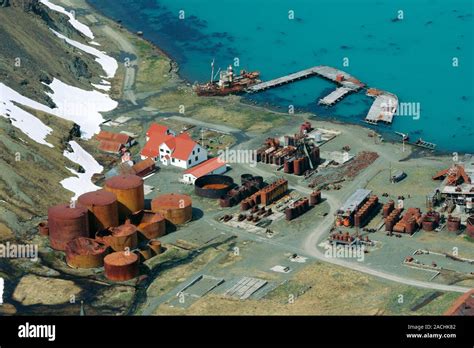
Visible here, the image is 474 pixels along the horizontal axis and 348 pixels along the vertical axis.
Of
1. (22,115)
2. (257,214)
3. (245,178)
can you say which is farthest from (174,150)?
(257,214)

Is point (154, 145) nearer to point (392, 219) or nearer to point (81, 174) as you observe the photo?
point (81, 174)

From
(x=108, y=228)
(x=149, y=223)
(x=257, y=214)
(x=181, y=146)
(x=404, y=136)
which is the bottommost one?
(x=257, y=214)

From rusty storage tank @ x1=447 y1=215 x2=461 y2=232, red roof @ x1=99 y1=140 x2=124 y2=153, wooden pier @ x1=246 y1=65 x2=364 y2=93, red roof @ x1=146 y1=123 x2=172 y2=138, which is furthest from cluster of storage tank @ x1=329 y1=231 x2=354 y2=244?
wooden pier @ x1=246 y1=65 x2=364 y2=93

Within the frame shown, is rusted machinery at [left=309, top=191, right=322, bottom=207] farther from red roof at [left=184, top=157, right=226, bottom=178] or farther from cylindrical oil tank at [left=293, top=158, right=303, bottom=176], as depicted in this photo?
red roof at [left=184, top=157, right=226, bottom=178]

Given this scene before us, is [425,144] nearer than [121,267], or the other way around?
[121,267]

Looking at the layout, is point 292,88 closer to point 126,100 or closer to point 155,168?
point 126,100

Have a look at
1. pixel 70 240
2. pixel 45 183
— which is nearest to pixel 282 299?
pixel 70 240
